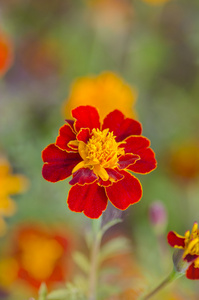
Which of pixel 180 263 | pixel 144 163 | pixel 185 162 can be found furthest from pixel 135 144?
pixel 185 162

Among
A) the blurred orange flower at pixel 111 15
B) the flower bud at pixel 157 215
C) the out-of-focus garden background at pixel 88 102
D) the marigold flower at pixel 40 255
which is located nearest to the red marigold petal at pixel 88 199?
the flower bud at pixel 157 215

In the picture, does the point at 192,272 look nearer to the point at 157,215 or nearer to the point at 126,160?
the point at 126,160

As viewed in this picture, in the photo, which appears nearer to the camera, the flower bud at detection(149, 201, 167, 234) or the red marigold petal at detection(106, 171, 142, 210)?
the red marigold petal at detection(106, 171, 142, 210)

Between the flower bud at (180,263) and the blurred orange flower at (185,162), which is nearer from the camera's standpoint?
the flower bud at (180,263)

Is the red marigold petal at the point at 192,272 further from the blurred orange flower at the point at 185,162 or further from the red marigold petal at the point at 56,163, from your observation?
the blurred orange flower at the point at 185,162

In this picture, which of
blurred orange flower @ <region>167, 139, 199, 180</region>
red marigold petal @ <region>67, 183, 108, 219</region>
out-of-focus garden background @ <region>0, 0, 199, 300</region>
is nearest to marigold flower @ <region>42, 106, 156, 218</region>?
red marigold petal @ <region>67, 183, 108, 219</region>

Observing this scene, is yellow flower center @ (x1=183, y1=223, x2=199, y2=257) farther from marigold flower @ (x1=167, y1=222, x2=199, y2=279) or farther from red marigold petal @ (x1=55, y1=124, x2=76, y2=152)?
red marigold petal @ (x1=55, y1=124, x2=76, y2=152)

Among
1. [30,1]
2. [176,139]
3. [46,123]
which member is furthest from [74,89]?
[30,1]

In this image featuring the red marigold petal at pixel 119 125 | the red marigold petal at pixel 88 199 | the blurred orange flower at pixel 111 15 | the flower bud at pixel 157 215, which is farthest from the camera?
the blurred orange flower at pixel 111 15
